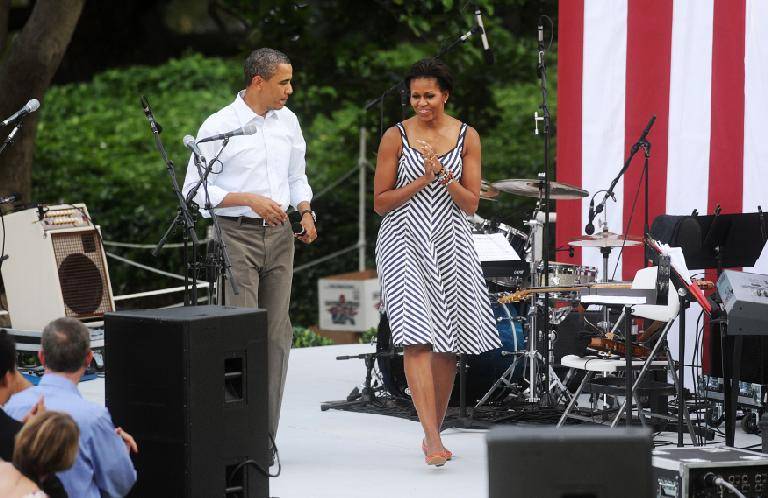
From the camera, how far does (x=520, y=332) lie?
7312 mm

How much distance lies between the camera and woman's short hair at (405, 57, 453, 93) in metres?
5.65

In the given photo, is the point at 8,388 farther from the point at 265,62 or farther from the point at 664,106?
the point at 664,106

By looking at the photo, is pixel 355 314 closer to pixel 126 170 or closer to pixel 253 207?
pixel 126 170

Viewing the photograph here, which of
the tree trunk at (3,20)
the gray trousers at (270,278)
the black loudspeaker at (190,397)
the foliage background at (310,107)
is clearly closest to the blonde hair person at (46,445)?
the black loudspeaker at (190,397)

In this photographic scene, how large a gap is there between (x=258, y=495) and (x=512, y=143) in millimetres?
11317

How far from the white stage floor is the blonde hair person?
176cm

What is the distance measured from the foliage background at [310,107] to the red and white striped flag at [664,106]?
650 mm

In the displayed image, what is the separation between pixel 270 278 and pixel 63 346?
1833mm

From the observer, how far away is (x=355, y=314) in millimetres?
11688

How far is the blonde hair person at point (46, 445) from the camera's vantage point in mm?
3467

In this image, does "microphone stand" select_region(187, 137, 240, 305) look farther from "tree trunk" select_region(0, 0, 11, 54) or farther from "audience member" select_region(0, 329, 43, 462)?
"tree trunk" select_region(0, 0, 11, 54)

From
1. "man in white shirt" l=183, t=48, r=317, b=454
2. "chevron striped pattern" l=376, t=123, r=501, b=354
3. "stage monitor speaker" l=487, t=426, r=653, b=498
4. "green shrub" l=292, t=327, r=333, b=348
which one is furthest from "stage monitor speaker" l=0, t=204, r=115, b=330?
"stage monitor speaker" l=487, t=426, r=653, b=498

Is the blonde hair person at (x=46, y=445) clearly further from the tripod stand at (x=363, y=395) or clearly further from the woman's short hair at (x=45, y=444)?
the tripod stand at (x=363, y=395)

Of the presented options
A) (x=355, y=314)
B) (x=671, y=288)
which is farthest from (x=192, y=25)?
(x=671, y=288)
